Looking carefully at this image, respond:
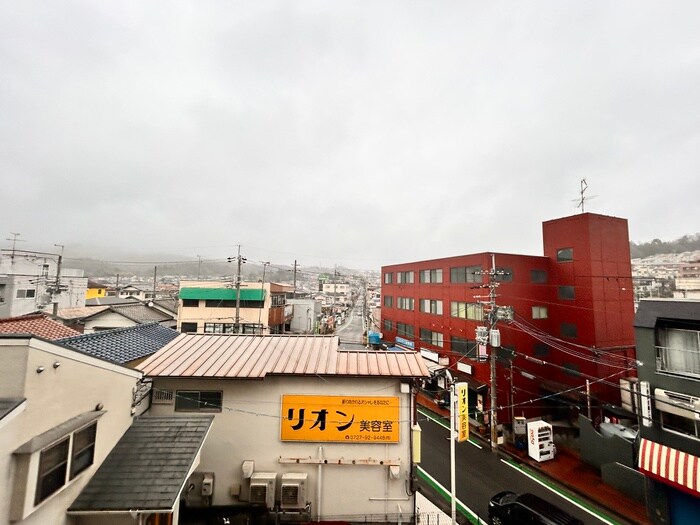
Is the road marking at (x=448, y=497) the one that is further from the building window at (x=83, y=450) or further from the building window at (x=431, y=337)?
the building window at (x=431, y=337)

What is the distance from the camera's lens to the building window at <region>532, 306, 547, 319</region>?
2685 cm

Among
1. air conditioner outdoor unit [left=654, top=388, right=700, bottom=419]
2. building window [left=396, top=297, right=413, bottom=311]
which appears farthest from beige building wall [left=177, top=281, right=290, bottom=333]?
air conditioner outdoor unit [left=654, top=388, right=700, bottom=419]

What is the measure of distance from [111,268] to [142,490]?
173490mm

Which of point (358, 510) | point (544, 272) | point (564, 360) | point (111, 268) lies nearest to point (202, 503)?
point (358, 510)

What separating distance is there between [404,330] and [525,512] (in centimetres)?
2768

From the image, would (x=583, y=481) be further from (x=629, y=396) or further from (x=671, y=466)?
(x=629, y=396)

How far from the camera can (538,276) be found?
27703 mm

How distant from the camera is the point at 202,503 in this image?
430 inches

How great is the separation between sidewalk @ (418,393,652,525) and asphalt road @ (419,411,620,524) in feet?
2.46

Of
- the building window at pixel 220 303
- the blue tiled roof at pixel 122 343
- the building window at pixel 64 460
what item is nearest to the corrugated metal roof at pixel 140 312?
the building window at pixel 220 303

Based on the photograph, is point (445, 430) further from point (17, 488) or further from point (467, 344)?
point (17, 488)

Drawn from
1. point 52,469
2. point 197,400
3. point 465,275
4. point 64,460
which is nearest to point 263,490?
point 197,400

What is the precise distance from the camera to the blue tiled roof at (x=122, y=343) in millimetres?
12641

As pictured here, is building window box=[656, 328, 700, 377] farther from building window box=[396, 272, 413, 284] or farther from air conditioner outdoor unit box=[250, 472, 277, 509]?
building window box=[396, 272, 413, 284]
